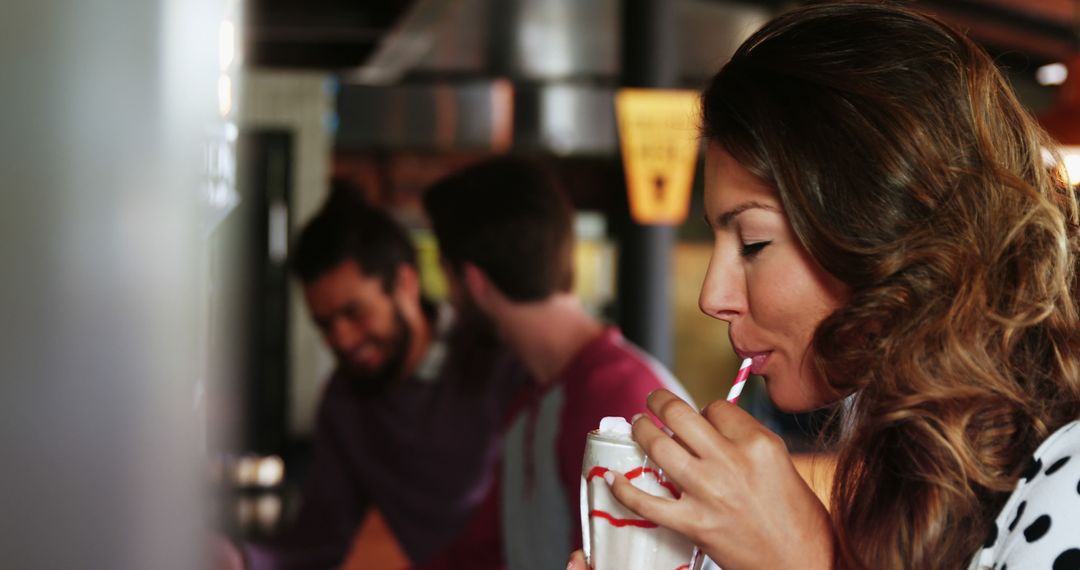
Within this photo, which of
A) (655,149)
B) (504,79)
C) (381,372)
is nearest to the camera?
(381,372)

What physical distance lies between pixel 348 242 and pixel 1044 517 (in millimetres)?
2157

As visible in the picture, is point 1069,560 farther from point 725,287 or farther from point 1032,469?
point 725,287

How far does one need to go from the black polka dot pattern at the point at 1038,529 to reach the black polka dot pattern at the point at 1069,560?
0.02 meters

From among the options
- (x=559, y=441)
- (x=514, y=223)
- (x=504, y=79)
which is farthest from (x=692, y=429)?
(x=504, y=79)

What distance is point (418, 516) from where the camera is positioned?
268cm

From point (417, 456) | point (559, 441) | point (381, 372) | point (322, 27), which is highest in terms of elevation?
point (322, 27)

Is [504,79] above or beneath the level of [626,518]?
above

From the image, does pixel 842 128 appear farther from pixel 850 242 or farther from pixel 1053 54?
pixel 1053 54

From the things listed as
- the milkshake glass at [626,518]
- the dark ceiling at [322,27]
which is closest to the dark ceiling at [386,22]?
the dark ceiling at [322,27]

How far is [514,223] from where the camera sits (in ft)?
7.41

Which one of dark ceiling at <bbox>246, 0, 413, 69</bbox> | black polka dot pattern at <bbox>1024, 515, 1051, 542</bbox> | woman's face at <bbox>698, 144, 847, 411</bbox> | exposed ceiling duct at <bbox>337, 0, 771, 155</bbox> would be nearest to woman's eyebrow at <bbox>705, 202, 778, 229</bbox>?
woman's face at <bbox>698, 144, 847, 411</bbox>

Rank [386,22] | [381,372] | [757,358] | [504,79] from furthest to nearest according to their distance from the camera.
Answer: [504,79] < [386,22] < [381,372] < [757,358]

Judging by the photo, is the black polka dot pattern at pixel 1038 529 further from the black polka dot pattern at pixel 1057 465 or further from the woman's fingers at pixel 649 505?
the woman's fingers at pixel 649 505

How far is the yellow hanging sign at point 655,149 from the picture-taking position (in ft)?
12.2
